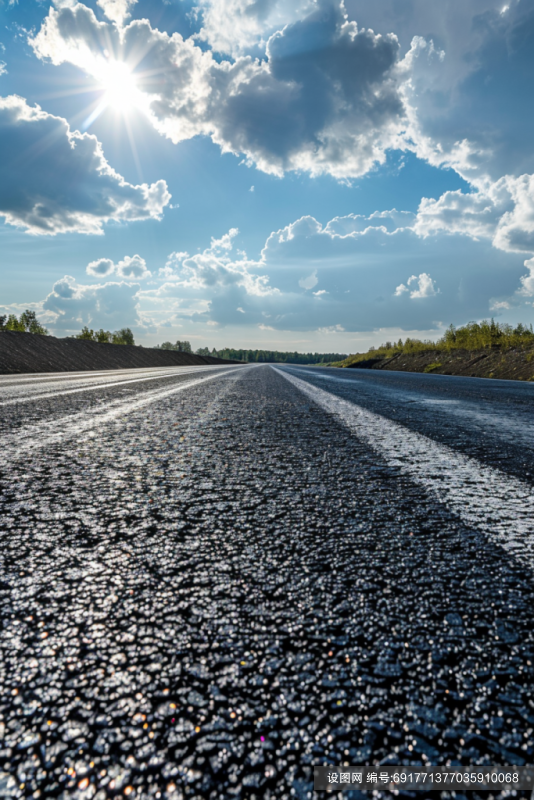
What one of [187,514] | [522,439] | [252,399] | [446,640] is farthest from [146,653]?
[252,399]

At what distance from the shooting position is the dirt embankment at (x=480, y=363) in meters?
14.5

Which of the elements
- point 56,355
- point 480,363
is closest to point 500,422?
point 480,363

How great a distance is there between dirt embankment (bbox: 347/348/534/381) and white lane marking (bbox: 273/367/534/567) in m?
13.1

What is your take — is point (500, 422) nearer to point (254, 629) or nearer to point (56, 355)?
point (254, 629)

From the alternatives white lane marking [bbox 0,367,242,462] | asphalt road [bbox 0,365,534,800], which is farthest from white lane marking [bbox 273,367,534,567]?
white lane marking [bbox 0,367,242,462]

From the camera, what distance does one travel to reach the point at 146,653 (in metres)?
0.56

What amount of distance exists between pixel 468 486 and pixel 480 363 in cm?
1837

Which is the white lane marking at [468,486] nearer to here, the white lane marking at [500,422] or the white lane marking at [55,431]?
the white lane marking at [500,422]

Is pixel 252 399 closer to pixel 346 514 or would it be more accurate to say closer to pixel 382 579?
pixel 346 514

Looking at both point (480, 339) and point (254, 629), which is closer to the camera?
point (254, 629)

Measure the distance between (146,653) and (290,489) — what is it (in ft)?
2.61

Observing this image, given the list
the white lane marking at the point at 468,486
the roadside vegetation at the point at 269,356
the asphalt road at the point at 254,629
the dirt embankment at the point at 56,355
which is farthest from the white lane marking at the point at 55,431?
the roadside vegetation at the point at 269,356

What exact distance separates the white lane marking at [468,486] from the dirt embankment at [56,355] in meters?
16.7

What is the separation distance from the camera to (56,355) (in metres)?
22.5
